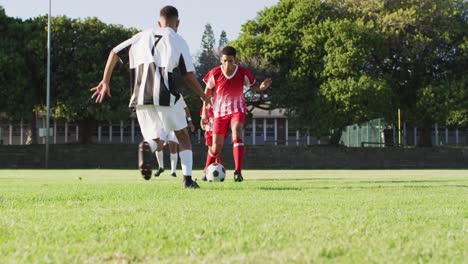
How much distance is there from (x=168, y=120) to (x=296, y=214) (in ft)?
12.7

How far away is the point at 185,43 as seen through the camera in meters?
8.43

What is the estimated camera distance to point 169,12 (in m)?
8.62

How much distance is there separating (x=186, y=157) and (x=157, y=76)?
1.37m

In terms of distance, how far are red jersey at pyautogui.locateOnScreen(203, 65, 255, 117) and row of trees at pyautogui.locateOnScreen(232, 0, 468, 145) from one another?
95.9 ft

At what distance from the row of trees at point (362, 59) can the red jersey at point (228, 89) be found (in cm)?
2922

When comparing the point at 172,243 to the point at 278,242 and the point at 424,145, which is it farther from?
the point at 424,145

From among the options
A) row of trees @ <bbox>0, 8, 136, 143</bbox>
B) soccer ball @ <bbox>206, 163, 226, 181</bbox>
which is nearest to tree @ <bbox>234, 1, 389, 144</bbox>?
row of trees @ <bbox>0, 8, 136, 143</bbox>

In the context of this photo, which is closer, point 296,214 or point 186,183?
point 296,214

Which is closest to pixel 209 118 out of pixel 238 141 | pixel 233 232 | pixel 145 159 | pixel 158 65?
pixel 238 141

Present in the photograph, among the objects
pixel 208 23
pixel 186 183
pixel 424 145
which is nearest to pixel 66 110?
pixel 424 145

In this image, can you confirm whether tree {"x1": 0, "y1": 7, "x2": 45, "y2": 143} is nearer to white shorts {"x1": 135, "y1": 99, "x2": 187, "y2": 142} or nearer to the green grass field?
white shorts {"x1": 135, "y1": 99, "x2": 187, "y2": 142}

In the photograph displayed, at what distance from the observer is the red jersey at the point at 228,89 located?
1189cm

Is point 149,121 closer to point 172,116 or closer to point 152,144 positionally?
point 172,116

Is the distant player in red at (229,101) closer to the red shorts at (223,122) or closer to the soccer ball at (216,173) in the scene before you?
the red shorts at (223,122)
